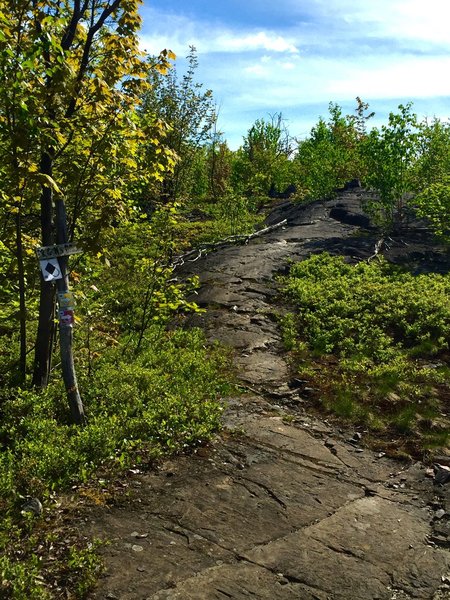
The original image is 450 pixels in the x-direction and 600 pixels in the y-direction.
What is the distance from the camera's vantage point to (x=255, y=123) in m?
53.2

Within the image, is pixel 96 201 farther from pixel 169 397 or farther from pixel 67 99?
pixel 169 397

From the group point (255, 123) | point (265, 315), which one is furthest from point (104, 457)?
point (255, 123)

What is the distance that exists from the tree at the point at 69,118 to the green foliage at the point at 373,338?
6.13 metres

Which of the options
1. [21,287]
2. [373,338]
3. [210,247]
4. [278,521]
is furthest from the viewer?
[210,247]

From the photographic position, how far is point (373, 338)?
1396cm

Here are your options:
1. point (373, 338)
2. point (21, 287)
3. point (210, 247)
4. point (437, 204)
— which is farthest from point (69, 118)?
point (437, 204)

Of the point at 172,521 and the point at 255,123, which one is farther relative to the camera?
the point at 255,123

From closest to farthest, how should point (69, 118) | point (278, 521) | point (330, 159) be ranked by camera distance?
point (278, 521)
point (69, 118)
point (330, 159)

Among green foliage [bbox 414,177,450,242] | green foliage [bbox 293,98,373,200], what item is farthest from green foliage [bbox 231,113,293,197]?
green foliage [bbox 414,177,450,242]

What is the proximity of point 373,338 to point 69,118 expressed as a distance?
9890 mm

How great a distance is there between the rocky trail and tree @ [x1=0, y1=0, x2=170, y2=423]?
2.62 meters

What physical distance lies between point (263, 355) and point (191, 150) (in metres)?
14.8

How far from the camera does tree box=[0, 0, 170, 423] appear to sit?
6.92 metres

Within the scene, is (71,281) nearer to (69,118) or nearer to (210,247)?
(69,118)
